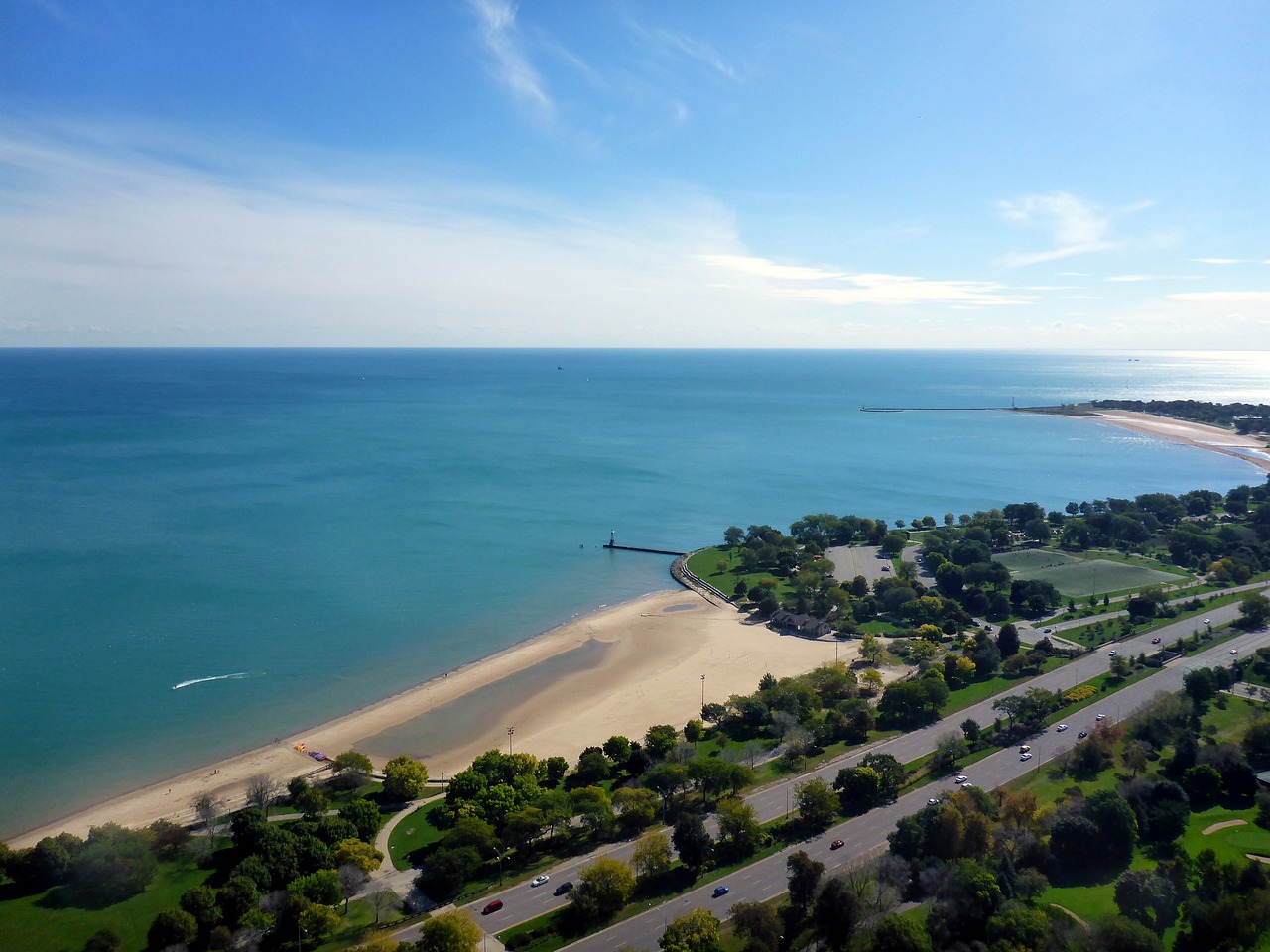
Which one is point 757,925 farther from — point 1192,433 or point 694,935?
point 1192,433

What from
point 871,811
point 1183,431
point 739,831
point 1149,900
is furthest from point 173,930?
point 1183,431

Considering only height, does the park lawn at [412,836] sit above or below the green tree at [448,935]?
below

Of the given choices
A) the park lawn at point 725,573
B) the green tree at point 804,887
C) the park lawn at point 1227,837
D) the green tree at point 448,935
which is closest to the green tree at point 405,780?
the green tree at point 448,935

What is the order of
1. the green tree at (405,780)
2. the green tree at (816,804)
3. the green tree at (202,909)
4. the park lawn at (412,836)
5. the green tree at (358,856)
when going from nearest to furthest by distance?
the green tree at (202,909)
the green tree at (358,856)
the park lawn at (412,836)
the green tree at (816,804)
the green tree at (405,780)

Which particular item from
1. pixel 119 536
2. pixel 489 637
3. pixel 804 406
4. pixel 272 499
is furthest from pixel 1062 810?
pixel 804 406

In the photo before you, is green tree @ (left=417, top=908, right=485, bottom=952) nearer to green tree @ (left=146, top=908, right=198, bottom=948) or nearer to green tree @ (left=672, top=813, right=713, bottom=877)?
green tree @ (left=146, top=908, right=198, bottom=948)

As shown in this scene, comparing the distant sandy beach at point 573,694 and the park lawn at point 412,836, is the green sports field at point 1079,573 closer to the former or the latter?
the distant sandy beach at point 573,694
